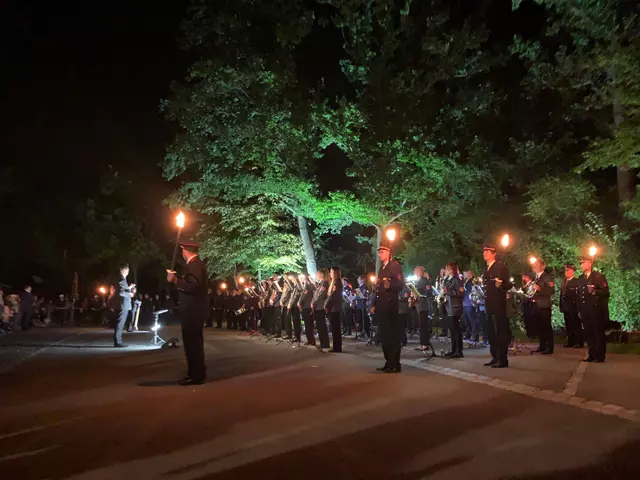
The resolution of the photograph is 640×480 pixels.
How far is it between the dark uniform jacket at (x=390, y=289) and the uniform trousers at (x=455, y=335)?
113 inches

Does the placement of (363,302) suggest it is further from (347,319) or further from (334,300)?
(334,300)

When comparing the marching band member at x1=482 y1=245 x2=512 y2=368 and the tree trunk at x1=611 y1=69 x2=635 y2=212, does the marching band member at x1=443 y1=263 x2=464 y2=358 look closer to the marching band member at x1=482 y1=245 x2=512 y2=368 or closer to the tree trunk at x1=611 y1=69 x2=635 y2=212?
the marching band member at x1=482 y1=245 x2=512 y2=368

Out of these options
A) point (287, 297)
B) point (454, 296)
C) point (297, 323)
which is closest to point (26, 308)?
point (287, 297)

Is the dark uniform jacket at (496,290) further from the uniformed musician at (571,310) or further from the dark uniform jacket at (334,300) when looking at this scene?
the dark uniform jacket at (334,300)

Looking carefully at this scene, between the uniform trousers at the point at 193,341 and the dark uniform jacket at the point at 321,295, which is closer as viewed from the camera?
the uniform trousers at the point at 193,341

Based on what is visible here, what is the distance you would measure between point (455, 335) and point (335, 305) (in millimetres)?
3470

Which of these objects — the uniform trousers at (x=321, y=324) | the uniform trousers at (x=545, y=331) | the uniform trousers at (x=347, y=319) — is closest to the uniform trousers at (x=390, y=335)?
the uniform trousers at (x=545, y=331)

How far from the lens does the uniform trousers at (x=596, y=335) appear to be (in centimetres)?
1227

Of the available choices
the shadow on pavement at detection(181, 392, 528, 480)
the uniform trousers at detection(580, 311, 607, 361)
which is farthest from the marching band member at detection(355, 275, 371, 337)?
the shadow on pavement at detection(181, 392, 528, 480)

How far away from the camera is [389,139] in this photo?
2367cm

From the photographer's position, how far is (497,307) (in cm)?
1184

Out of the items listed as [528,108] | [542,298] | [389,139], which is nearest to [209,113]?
[389,139]

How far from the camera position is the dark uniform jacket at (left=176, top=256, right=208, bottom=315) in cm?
1033

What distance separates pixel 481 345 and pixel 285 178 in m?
12.3
